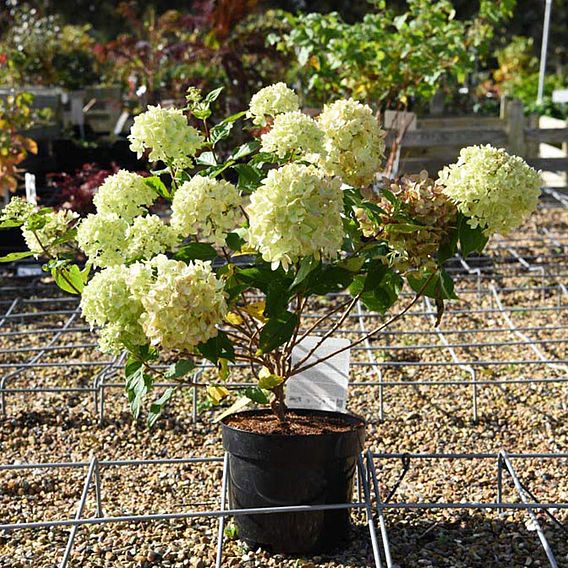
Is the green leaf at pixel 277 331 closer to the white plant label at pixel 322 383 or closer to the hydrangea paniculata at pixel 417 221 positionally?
the hydrangea paniculata at pixel 417 221

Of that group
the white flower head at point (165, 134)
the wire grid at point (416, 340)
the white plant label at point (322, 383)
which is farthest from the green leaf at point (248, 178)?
the wire grid at point (416, 340)

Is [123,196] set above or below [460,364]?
above

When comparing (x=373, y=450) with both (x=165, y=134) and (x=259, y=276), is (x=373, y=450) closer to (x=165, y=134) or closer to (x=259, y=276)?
(x=259, y=276)

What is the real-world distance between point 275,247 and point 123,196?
50cm

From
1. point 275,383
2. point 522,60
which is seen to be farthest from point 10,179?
point 522,60

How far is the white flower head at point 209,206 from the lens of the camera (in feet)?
6.23

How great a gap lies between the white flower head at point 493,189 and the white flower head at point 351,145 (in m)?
0.20

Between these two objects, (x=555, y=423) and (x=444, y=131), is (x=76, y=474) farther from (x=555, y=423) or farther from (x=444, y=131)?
(x=444, y=131)

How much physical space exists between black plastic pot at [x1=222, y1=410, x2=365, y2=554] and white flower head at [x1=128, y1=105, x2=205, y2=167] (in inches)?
25.9

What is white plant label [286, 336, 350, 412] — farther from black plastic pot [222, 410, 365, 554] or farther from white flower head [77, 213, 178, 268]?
white flower head [77, 213, 178, 268]

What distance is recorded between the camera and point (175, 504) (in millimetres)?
2701

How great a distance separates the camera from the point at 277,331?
2.01m

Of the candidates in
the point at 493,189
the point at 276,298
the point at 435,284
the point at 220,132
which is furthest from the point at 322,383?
the point at 493,189

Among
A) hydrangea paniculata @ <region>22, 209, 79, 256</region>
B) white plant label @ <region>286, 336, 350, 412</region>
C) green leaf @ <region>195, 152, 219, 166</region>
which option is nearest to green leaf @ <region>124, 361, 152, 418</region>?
hydrangea paniculata @ <region>22, 209, 79, 256</region>
